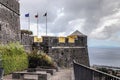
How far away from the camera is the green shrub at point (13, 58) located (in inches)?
1063

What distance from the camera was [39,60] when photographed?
33250 mm

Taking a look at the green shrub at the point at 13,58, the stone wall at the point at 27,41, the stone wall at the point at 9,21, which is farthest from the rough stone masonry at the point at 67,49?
the green shrub at the point at 13,58

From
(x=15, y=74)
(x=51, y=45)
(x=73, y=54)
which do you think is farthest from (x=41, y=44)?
(x=15, y=74)

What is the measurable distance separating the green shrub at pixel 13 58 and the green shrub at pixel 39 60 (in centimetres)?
79

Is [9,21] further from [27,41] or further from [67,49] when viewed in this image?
[67,49]

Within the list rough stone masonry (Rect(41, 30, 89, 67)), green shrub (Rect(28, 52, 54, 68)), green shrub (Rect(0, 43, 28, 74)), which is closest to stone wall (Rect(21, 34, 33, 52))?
rough stone masonry (Rect(41, 30, 89, 67))

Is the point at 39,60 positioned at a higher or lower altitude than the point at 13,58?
lower

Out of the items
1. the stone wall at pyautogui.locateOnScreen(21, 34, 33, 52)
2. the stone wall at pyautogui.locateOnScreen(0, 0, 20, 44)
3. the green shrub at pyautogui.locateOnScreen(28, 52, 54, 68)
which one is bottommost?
the green shrub at pyautogui.locateOnScreen(28, 52, 54, 68)

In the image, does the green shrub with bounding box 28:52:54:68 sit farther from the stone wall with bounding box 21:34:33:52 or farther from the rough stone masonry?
the rough stone masonry

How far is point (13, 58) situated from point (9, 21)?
634 cm

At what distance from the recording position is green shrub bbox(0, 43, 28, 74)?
26997 mm

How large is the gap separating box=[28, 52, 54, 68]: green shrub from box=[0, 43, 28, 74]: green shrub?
79 centimetres

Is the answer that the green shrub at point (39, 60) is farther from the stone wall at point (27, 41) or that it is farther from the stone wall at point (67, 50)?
the stone wall at point (67, 50)

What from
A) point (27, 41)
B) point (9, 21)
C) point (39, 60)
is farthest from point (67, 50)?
point (9, 21)
